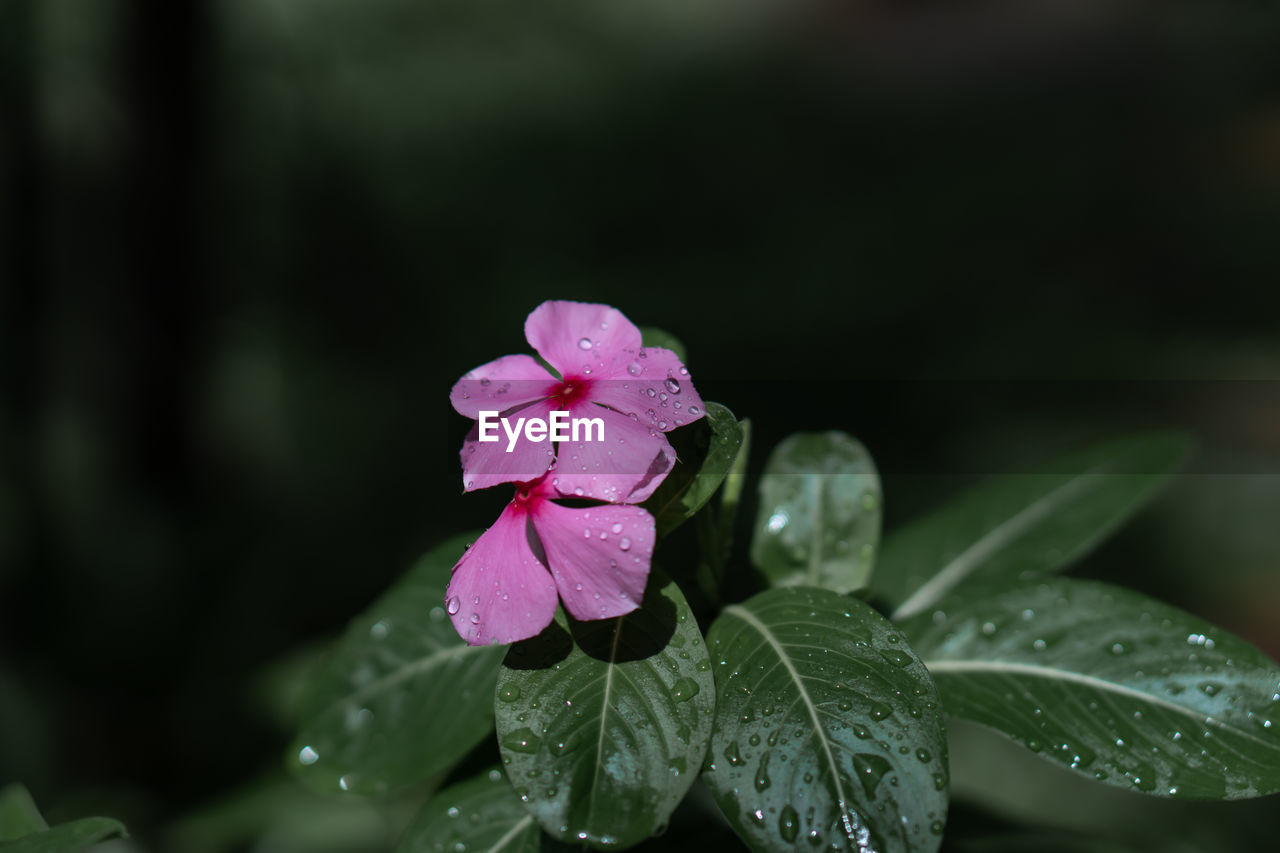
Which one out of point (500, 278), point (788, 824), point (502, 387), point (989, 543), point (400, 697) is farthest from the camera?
point (500, 278)

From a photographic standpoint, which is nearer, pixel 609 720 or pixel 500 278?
pixel 609 720

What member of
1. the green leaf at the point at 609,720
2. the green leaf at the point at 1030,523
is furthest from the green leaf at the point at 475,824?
the green leaf at the point at 1030,523

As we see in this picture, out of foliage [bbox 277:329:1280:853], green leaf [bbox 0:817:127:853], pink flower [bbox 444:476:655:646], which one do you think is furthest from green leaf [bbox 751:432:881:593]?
green leaf [bbox 0:817:127:853]

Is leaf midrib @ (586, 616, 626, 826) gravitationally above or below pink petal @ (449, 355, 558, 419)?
below

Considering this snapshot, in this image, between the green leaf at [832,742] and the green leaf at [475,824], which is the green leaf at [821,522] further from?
the green leaf at [475,824]

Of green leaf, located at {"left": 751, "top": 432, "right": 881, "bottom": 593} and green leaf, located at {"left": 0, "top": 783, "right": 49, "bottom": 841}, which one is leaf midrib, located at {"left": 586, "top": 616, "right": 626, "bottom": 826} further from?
green leaf, located at {"left": 0, "top": 783, "right": 49, "bottom": 841}

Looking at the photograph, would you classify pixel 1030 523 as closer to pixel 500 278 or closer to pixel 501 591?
pixel 501 591

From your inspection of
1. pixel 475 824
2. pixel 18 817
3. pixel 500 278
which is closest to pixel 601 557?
pixel 475 824
